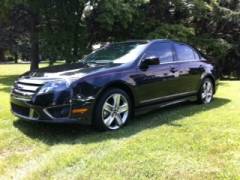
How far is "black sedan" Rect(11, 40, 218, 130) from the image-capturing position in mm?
5375

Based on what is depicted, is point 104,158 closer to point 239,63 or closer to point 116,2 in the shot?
point 116,2

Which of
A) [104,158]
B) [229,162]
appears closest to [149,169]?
[104,158]

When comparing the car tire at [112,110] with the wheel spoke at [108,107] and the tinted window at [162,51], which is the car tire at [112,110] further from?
the tinted window at [162,51]

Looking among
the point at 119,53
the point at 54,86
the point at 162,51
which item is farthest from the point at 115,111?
the point at 162,51

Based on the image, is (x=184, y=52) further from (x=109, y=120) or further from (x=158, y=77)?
(x=109, y=120)

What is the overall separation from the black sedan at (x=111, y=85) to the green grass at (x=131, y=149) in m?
0.32

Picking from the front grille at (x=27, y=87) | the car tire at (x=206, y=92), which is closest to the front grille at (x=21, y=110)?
the front grille at (x=27, y=87)

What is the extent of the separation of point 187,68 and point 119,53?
59.4 inches

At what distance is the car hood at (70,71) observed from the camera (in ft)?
18.4

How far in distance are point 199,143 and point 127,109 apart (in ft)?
4.82

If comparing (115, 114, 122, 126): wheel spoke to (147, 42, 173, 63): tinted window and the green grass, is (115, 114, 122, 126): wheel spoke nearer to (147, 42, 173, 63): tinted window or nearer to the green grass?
the green grass

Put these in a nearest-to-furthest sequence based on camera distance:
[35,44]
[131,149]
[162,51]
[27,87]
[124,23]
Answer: [131,149] → [27,87] → [162,51] → [124,23] → [35,44]

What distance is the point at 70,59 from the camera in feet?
51.5

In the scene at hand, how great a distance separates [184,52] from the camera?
24.9 feet
